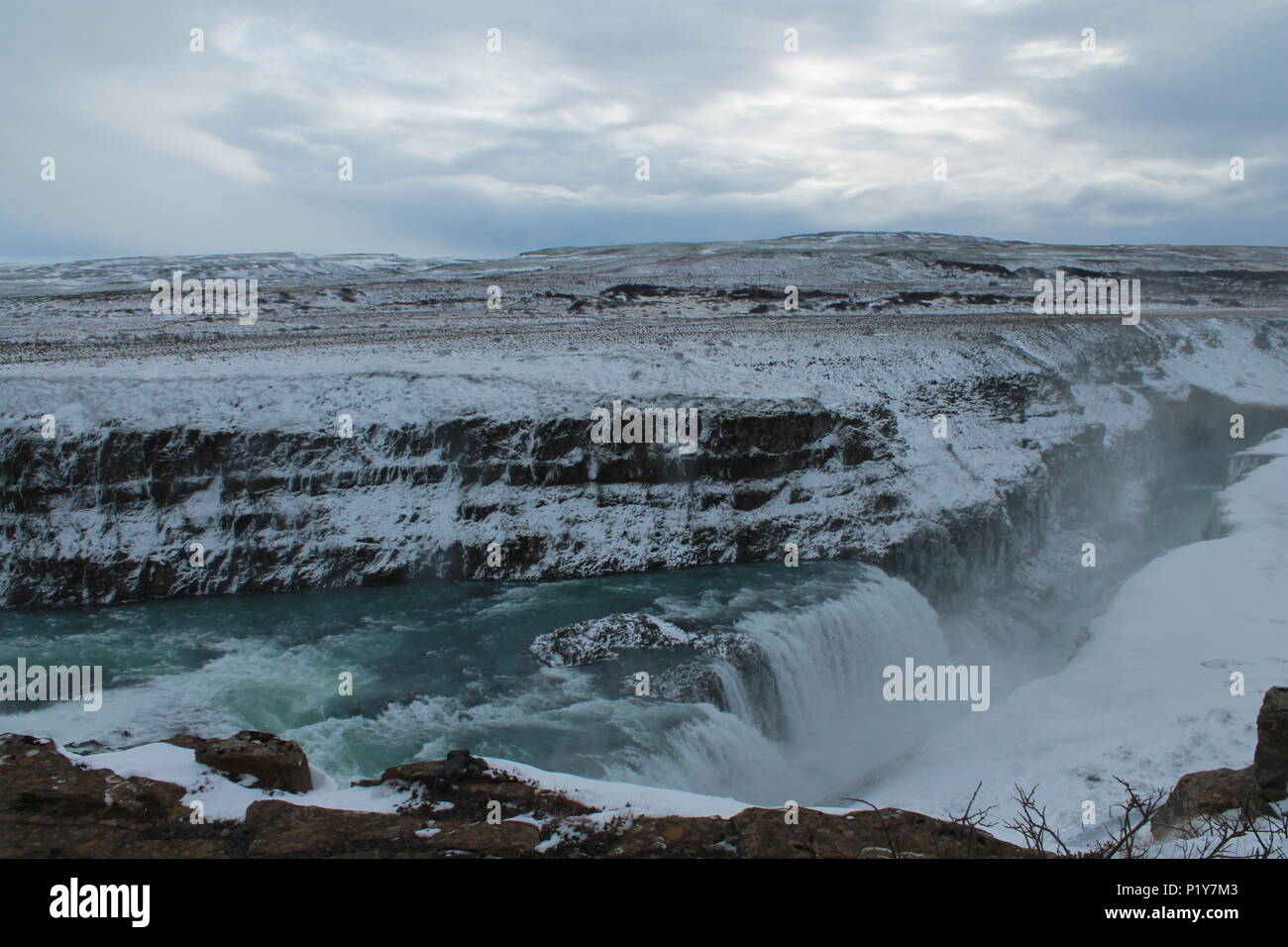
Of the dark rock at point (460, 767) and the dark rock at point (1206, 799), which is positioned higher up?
the dark rock at point (460, 767)

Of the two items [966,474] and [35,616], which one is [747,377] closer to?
[966,474]

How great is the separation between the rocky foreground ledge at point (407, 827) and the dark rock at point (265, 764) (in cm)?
1

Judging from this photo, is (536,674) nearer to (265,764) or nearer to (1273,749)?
(265,764)

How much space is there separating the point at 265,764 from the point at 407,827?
193cm

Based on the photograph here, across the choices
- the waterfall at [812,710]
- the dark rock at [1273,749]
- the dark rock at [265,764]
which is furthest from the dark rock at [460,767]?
the dark rock at [1273,749]

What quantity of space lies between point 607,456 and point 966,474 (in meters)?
12.2

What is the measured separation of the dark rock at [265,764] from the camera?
26.5 ft

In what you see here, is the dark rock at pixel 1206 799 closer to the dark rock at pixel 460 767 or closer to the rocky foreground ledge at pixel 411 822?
the rocky foreground ledge at pixel 411 822

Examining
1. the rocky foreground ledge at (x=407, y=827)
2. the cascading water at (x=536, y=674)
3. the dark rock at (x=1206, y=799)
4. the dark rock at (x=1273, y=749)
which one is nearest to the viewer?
the rocky foreground ledge at (x=407, y=827)

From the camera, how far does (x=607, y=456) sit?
24.0 metres

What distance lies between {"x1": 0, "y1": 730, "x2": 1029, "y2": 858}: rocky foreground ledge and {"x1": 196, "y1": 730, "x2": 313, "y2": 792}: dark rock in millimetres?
14

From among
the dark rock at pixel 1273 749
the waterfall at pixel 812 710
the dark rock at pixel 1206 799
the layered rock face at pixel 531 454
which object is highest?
the layered rock face at pixel 531 454

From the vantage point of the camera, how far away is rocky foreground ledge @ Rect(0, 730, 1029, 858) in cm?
671
